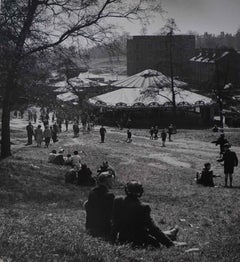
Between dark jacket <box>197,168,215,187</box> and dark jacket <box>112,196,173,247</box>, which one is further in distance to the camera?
dark jacket <box>197,168,215,187</box>

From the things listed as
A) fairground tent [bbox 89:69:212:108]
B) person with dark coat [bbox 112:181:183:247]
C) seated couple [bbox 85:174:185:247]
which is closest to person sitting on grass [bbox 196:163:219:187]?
seated couple [bbox 85:174:185:247]

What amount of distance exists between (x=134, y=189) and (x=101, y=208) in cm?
116

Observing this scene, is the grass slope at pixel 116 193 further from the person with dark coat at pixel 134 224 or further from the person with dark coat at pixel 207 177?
the person with dark coat at pixel 207 177

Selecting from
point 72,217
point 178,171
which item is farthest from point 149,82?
point 72,217

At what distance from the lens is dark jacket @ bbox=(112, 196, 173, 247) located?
750cm

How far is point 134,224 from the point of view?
757 centimetres

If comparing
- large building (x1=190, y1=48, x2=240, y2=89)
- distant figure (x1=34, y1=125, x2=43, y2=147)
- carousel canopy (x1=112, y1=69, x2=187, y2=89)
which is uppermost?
large building (x1=190, y1=48, x2=240, y2=89)

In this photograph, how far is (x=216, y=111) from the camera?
69.9 meters

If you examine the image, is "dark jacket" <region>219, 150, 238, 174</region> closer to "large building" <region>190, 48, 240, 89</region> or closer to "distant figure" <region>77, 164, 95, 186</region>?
"distant figure" <region>77, 164, 95, 186</region>

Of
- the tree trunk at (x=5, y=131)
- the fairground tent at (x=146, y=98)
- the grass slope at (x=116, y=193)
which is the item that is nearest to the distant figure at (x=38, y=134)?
the grass slope at (x=116, y=193)

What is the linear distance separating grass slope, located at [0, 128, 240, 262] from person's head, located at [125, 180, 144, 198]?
2.62 ft

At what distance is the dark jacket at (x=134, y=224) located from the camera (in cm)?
750

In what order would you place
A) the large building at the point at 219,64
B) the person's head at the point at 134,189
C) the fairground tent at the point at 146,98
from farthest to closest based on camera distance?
the large building at the point at 219,64, the fairground tent at the point at 146,98, the person's head at the point at 134,189

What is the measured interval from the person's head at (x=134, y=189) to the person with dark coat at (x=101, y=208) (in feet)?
2.77
